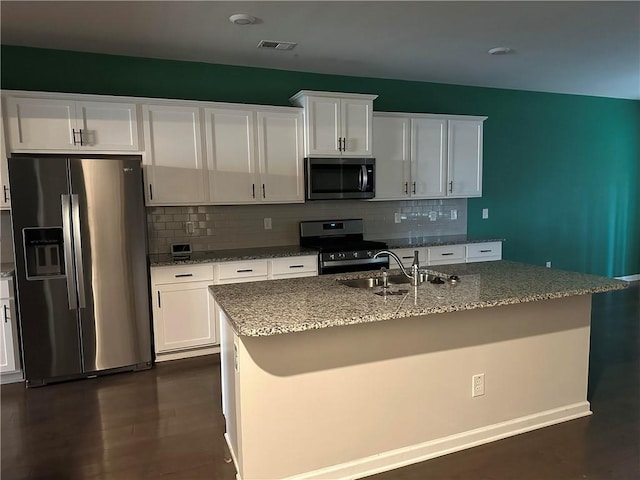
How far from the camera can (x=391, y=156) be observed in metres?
4.80

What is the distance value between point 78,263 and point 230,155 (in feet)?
5.13

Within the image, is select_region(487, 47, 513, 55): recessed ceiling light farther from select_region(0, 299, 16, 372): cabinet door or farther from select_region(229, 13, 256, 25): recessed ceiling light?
select_region(0, 299, 16, 372): cabinet door

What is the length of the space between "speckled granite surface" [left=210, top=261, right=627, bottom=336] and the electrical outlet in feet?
1.63

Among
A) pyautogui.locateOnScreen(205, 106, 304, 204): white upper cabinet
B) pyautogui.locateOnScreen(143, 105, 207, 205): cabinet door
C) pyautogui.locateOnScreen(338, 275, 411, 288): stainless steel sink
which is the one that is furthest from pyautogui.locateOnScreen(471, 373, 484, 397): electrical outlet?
pyautogui.locateOnScreen(143, 105, 207, 205): cabinet door

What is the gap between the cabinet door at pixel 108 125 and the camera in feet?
12.0

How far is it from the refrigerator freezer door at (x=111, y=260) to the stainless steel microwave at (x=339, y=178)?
158 centimetres

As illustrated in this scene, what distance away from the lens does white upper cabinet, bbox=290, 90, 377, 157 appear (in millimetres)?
4297

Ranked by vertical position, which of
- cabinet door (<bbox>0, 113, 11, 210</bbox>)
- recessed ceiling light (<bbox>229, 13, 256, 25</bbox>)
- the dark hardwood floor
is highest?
recessed ceiling light (<bbox>229, 13, 256, 25</bbox>)

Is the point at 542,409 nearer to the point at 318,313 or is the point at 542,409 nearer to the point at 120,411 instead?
the point at 318,313

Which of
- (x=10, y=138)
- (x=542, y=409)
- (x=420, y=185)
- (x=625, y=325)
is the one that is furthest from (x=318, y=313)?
(x=625, y=325)

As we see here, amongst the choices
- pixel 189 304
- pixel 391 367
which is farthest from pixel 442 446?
pixel 189 304

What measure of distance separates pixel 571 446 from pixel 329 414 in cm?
137

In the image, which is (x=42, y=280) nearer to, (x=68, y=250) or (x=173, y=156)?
(x=68, y=250)

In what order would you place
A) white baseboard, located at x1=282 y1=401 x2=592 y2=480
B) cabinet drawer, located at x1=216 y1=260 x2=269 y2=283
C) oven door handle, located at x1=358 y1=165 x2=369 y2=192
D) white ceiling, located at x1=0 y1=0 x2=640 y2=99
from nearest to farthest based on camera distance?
white baseboard, located at x1=282 y1=401 x2=592 y2=480, white ceiling, located at x1=0 y1=0 x2=640 y2=99, cabinet drawer, located at x1=216 y1=260 x2=269 y2=283, oven door handle, located at x1=358 y1=165 x2=369 y2=192
